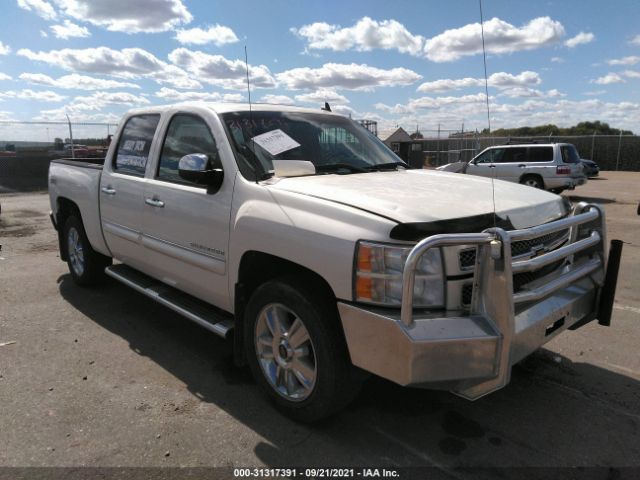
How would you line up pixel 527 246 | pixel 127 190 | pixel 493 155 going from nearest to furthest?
pixel 527 246
pixel 127 190
pixel 493 155

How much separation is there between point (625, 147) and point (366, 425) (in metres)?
35.4

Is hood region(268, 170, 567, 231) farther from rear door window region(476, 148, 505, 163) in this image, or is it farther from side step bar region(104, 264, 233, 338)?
rear door window region(476, 148, 505, 163)

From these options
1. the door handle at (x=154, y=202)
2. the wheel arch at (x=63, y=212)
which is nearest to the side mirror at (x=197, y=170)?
the door handle at (x=154, y=202)

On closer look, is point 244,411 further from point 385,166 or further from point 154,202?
point 385,166

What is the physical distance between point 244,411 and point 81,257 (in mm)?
3456

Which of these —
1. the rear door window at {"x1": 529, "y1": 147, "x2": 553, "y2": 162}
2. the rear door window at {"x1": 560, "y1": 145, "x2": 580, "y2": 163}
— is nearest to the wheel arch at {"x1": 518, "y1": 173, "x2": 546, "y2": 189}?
the rear door window at {"x1": 529, "y1": 147, "x2": 553, "y2": 162}

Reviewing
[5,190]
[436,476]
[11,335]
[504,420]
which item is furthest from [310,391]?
[5,190]

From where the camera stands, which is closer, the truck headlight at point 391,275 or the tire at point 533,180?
the truck headlight at point 391,275

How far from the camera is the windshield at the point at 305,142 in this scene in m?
3.51

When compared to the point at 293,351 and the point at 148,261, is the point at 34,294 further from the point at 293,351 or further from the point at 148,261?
the point at 293,351

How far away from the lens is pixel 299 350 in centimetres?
294

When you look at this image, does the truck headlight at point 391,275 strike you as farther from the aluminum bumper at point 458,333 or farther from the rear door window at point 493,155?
the rear door window at point 493,155

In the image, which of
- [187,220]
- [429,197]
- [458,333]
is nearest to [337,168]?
[429,197]

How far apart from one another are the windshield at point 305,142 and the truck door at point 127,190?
1090 millimetres
